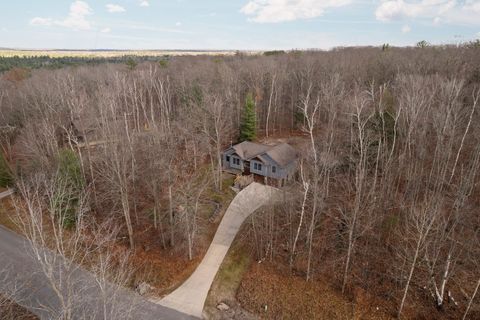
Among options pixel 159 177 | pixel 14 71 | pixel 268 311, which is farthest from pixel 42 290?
pixel 14 71

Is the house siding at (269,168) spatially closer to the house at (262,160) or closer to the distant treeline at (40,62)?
the house at (262,160)

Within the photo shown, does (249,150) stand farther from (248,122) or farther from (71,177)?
(71,177)

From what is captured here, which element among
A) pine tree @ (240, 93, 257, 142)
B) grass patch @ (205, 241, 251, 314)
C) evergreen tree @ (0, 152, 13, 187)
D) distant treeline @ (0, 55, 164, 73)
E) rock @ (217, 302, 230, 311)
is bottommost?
rock @ (217, 302, 230, 311)

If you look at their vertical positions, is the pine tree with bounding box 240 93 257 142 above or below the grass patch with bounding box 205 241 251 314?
above

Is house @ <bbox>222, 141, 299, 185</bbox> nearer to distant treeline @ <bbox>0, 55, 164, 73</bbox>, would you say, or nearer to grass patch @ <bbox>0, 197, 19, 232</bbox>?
grass patch @ <bbox>0, 197, 19, 232</bbox>

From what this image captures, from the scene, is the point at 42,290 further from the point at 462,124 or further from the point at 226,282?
the point at 462,124

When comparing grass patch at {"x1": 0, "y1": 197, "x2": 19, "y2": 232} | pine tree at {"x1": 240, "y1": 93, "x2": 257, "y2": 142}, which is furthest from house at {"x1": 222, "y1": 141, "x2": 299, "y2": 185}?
grass patch at {"x1": 0, "y1": 197, "x2": 19, "y2": 232}

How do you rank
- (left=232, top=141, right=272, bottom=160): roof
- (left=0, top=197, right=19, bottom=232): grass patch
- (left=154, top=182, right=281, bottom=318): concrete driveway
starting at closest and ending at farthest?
1. (left=154, top=182, right=281, bottom=318): concrete driveway
2. (left=0, top=197, right=19, bottom=232): grass patch
3. (left=232, top=141, right=272, bottom=160): roof

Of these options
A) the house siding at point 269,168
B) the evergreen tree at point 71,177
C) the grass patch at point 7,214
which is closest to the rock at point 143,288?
the evergreen tree at point 71,177
